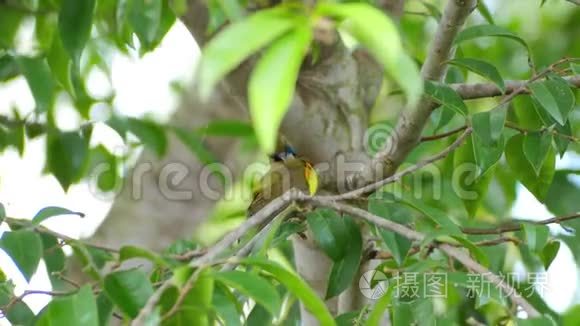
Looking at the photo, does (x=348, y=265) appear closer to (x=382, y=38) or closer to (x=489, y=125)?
(x=489, y=125)

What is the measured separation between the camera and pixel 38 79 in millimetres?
1896

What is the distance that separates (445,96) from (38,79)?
79 cm

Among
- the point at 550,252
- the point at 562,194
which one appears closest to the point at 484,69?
the point at 550,252

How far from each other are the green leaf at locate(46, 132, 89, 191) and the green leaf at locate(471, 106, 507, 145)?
3.00 feet

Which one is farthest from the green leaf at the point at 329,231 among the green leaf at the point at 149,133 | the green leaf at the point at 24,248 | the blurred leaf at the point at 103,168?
the blurred leaf at the point at 103,168

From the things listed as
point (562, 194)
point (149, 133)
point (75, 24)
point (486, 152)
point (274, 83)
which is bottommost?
point (562, 194)

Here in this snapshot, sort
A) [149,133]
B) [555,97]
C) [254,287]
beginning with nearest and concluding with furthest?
1. [254,287]
2. [555,97]
3. [149,133]

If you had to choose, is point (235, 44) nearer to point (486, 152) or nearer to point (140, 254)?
point (140, 254)

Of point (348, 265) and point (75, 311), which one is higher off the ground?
point (75, 311)

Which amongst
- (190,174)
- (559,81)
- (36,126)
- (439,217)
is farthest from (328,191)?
(190,174)

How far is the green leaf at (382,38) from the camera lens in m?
0.81

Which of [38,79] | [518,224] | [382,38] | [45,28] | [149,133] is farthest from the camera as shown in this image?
[45,28]

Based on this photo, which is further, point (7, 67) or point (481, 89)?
point (7, 67)

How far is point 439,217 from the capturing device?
149 cm
